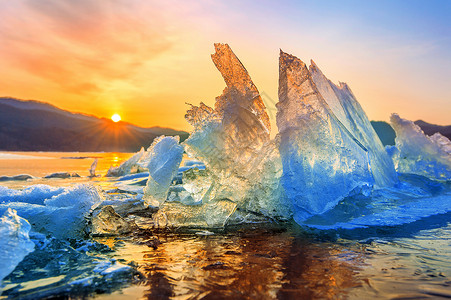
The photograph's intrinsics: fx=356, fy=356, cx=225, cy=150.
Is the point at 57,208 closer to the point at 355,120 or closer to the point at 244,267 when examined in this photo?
the point at 244,267

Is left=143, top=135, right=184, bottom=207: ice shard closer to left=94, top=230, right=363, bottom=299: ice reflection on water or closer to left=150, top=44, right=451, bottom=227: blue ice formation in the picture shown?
left=150, top=44, right=451, bottom=227: blue ice formation

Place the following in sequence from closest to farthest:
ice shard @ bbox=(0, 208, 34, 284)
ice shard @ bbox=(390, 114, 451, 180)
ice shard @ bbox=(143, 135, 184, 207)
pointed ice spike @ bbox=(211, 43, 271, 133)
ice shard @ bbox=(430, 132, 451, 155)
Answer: ice shard @ bbox=(0, 208, 34, 284), ice shard @ bbox=(143, 135, 184, 207), pointed ice spike @ bbox=(211, 43, 271, 133), ice shard @ bbox=(390, 114, 451, 180), ice shard @ bbox=(430, 132, 451, 155)

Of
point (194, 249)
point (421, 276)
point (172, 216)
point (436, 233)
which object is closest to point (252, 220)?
point (172, 216)

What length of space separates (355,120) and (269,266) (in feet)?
13.4

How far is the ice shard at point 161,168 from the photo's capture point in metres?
4.20

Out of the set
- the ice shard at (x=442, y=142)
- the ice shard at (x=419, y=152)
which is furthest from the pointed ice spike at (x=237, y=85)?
the ice shard at (x=442, y=142)

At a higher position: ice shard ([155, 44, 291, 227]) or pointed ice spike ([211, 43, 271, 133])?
pointed ice spike ([211, 43, 271, 133])

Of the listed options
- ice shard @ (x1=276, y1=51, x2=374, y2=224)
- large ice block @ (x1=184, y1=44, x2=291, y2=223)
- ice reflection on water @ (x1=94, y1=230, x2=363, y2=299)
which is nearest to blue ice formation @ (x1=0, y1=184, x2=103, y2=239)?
ice reflection on water @ (x1=94, y1=230, x2=363, y2=299)

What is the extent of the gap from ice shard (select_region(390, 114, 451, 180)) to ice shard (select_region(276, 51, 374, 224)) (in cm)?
334

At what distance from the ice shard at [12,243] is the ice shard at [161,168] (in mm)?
1783

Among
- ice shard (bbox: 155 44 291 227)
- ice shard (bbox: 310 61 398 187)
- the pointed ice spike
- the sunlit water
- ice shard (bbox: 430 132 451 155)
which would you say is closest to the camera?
the sunlit water

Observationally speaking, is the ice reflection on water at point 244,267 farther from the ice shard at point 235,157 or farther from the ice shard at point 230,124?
the ice shard at point 230,124

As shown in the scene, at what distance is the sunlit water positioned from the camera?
1.85 m

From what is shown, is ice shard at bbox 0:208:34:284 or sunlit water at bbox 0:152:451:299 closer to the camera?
sunlit water at bbox 0:152:451:299
